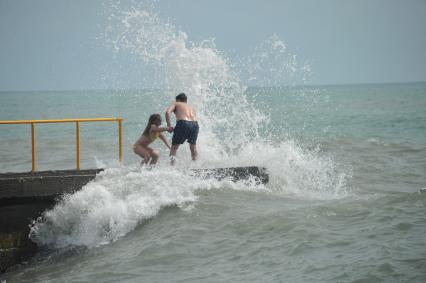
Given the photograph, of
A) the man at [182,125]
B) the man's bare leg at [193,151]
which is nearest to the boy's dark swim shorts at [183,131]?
the man at [182,125]

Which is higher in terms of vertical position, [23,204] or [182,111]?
[182,111]

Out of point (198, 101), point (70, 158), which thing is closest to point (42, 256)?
point (198, 101)

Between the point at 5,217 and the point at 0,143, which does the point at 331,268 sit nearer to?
the point at 5,217

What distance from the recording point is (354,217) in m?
9.48

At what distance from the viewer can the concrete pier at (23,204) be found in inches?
383

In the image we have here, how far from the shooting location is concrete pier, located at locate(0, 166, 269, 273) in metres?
9.73

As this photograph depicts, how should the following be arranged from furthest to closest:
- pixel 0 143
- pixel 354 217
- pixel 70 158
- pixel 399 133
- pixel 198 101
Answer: pixel 399 133 → pixel 0 143 → pixel 70 158 → pixel 198 101 → pixel 354 217

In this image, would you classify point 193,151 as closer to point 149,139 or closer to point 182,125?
point 182,125

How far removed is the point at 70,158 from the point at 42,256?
13665mm

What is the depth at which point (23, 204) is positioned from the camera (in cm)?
991

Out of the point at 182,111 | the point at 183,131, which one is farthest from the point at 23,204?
the point at 182,111

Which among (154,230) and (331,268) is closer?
(331,268)

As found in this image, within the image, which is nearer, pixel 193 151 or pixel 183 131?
pixel 183 131

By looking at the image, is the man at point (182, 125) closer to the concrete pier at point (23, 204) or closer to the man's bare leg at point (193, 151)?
the man's bare leg at point (193, 151)
